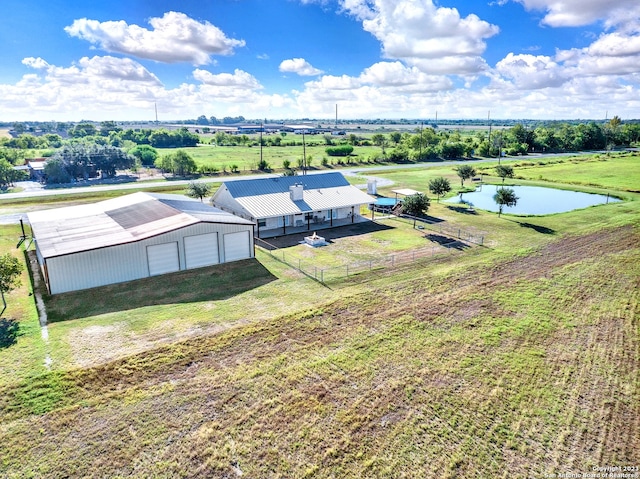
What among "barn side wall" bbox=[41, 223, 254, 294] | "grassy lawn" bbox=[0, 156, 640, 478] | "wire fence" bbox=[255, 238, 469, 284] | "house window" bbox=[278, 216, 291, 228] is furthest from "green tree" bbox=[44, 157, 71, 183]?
"barn side wall" bbox=[41, 223, 254, 294]

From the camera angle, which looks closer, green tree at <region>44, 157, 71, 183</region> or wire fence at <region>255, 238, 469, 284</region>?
wire fence at <region>255, 238, 469, 284</region>

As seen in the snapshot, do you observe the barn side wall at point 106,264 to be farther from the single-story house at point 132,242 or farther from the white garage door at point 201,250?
the white garage door at point 201,250

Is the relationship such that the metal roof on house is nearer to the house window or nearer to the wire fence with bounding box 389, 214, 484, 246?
the house window

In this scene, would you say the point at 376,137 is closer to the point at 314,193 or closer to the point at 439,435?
the point at 314,193

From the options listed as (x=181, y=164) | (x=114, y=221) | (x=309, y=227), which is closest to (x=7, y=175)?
(x=181, y=164)

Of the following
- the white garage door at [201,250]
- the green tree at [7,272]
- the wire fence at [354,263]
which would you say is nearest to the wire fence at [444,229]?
the wire fence at [354,263]

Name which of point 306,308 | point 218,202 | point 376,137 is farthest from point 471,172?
point 376,137

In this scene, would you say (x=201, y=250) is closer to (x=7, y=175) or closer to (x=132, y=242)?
(x=132, y=242)
